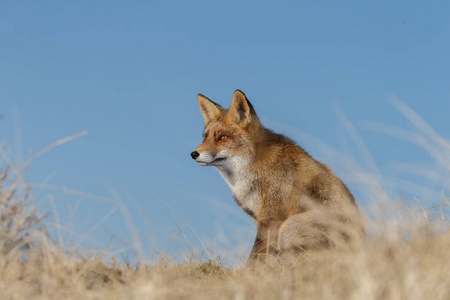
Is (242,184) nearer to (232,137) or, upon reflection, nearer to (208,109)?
(232,137)

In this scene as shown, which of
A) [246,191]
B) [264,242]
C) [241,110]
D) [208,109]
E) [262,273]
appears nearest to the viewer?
[262,273]

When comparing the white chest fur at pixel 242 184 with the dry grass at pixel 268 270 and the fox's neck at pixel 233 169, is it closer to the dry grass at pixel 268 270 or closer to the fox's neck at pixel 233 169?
the fox's neck at pixel 233 169

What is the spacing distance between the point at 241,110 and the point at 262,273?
362cm

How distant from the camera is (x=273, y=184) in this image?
727 centimetres

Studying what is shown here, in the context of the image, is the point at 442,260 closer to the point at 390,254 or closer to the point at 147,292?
the point at 390,254

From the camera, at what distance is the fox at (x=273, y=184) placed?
6398 millimetres

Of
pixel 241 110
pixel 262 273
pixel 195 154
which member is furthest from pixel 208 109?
pixel 262 273

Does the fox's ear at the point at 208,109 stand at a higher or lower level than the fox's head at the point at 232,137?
higher

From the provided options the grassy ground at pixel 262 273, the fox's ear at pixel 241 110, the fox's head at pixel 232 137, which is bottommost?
the grassy ground at pixel 262 273

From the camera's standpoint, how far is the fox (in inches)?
252

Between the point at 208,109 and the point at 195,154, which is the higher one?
the point at 208,109

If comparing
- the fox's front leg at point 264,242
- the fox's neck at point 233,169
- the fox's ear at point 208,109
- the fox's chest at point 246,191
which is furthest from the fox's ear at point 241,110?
the fox's front leg at point 264,242

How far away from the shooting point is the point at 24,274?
477 cm

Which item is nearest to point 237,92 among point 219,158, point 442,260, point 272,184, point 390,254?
point 219,158
